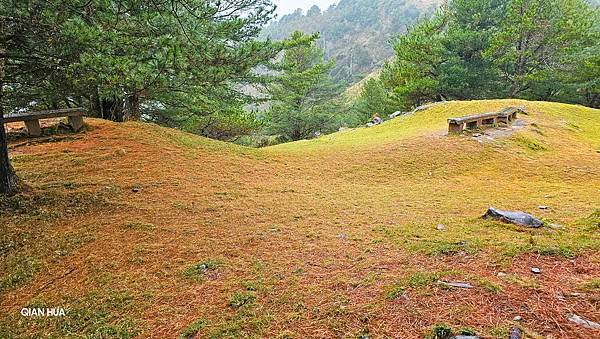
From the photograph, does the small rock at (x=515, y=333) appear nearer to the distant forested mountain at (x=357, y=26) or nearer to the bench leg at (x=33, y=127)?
the bench leg at (x=33, y=127)

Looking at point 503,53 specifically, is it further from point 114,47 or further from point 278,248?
point 114,47

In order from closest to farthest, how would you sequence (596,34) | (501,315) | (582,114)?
(501,315) < (582,114) < (596,34)

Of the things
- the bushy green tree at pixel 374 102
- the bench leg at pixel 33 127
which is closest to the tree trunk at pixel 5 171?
the bench leg at pixel 33 127

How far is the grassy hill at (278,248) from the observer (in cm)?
211

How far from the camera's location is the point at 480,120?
32.2 ft

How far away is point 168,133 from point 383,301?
23.4 feet

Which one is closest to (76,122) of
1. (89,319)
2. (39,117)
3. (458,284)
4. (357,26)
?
(39,117)

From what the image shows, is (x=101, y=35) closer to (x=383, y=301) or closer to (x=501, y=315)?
(x=383, y=301)

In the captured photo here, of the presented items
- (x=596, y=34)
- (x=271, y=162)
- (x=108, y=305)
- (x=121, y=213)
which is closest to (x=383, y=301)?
(x=108, y=305)

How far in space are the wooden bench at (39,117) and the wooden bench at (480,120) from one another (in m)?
8.78

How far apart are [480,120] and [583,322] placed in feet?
29.4

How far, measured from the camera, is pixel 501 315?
1.95m

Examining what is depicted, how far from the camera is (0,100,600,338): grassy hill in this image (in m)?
2.11

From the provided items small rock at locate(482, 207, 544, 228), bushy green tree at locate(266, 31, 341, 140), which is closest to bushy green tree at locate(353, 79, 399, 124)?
bushy green tree at locate(266, 31, 341, 140)
